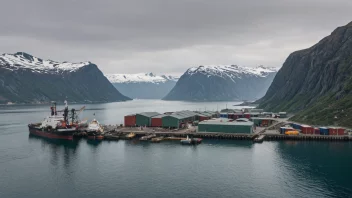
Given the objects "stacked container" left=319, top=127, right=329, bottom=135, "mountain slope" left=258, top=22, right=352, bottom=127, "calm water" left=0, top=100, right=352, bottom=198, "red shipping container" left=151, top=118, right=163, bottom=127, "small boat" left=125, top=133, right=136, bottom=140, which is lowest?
"calm water" left=0, top=100, right=352, bottom=198

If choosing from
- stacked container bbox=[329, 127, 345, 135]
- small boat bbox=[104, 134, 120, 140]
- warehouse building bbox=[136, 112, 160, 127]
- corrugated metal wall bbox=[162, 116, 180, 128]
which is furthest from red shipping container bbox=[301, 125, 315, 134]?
small boat bbox=[104, 134, 120, 140]

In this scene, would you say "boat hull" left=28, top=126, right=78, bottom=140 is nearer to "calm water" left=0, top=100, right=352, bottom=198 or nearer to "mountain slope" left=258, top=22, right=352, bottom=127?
"calm water" left=0, top=100, right=352, bottom=198

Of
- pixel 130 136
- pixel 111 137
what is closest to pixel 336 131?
pixel 130 136

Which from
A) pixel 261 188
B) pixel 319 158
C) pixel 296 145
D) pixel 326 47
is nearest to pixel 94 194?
pixel 261 188

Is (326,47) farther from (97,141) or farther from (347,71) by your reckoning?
A: (97,141)

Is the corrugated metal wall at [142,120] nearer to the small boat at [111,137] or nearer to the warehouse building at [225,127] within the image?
the small boat at [111,137]

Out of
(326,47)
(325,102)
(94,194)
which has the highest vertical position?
(326,47)
